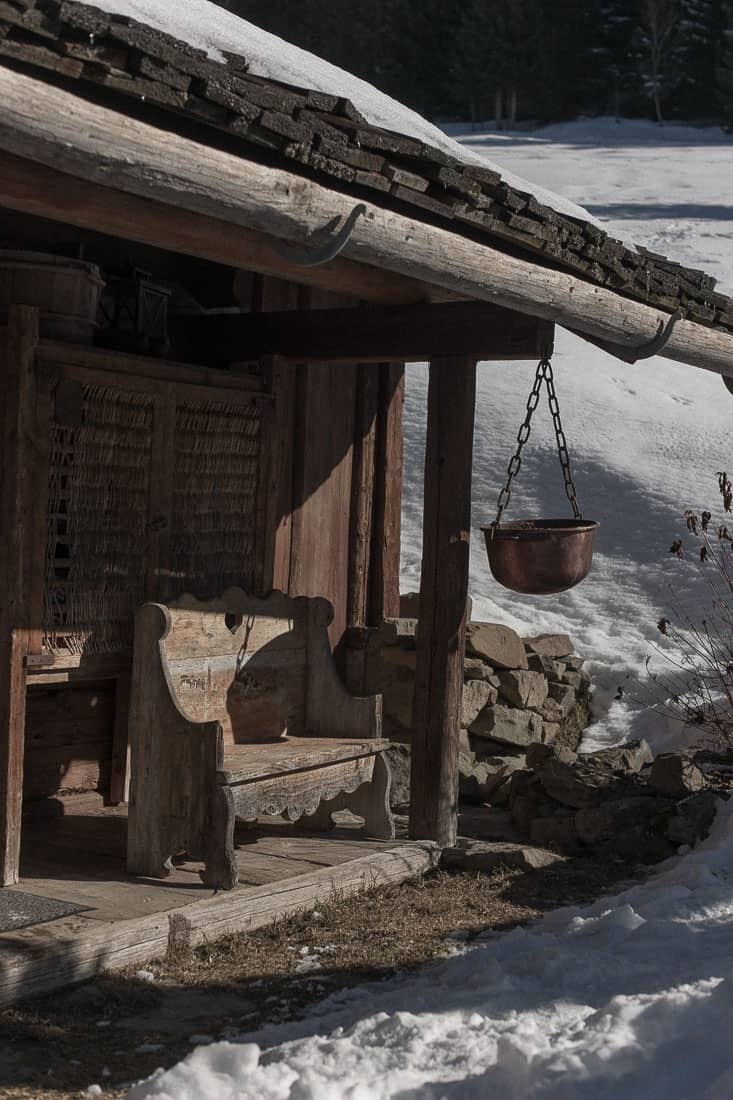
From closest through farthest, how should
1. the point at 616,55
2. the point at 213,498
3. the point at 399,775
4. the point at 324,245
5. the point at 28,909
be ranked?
1. the point at 324,245
2. the point at 28,909
3. the point at 213,498
4. the point at 399,775
5. the point at 616,55

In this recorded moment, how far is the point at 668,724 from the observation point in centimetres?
898

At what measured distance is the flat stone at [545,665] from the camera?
9078 millimetres

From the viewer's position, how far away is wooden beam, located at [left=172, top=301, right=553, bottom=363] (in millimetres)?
5660

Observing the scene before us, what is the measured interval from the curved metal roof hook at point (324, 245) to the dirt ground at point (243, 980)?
2.33m

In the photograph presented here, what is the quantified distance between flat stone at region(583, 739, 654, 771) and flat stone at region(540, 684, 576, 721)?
3.18 ft

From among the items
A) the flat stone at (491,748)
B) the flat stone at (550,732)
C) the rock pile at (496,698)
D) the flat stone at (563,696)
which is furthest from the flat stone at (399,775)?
the flat stone at (563,696)

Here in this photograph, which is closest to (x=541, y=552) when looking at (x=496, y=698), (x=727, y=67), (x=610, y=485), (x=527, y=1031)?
(x=527, y=1031)

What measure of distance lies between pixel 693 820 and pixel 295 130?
4.00 metres

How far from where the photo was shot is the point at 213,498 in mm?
6199

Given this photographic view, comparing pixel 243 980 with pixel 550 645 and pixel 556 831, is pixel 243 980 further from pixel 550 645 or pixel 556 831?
pixel 550 645

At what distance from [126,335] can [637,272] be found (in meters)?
2.23

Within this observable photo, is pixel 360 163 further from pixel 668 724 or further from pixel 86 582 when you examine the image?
pixel 668 724

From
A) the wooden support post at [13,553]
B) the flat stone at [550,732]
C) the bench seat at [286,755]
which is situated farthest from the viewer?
the flat stone at [550,732]

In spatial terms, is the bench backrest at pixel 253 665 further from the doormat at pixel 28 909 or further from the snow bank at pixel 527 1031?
the snow bank at pixel 527 1031
